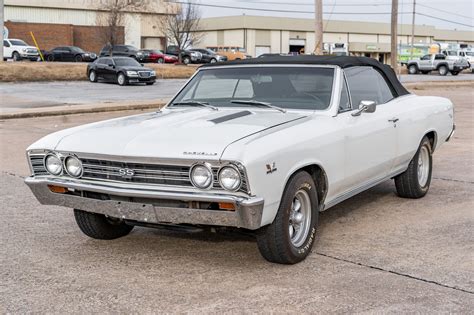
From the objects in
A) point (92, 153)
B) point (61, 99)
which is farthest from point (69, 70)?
point (92, 153)

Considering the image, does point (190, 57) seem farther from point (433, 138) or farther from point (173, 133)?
point (173, 133)

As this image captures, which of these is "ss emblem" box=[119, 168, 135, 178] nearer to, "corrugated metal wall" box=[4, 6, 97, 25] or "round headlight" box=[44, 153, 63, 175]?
"round headlight" box=[44, 153, 63, 175]

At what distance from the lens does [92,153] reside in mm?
4855

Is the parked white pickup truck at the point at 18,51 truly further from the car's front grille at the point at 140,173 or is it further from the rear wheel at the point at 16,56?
the car's front grille at the point at 140,173

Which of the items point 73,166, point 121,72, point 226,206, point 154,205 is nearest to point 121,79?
point 121,72

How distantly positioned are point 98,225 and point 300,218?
179 centimetres

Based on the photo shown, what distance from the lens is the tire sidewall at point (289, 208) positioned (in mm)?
4750

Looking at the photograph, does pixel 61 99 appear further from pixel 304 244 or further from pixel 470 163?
pixel 304 244

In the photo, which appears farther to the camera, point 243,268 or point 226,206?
point 243,268

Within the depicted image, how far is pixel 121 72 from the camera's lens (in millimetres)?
32812

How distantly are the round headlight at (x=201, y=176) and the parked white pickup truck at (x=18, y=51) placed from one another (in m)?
45.0

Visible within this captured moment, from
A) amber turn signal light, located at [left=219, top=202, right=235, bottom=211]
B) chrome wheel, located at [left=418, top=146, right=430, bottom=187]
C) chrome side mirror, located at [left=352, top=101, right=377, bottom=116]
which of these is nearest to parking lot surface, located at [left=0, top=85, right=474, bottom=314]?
chrome wheel, located at [left=418, top=146, right=430, bottom=187]

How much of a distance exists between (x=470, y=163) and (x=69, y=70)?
30490mm

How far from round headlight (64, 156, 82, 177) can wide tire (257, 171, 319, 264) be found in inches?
57.6
